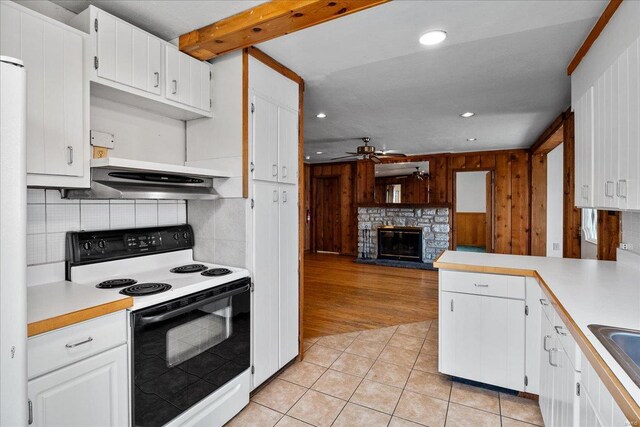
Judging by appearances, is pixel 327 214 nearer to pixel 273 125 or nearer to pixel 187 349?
pixel 273 125

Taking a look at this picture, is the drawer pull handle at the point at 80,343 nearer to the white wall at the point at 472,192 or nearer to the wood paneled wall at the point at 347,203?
the wood paneled wall at the point at 347,203

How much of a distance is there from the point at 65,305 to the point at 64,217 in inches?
27.2

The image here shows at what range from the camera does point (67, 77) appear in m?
1.58

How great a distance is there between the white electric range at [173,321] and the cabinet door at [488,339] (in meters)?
1.48

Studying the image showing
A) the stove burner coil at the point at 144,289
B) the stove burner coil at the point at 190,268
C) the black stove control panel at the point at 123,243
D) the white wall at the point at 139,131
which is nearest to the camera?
the stove burner coil at the point at 144,289

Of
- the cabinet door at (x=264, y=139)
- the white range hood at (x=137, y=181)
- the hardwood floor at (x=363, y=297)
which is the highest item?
the cabinet door at (x=264, y=139)

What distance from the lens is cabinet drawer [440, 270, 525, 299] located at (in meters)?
2.18

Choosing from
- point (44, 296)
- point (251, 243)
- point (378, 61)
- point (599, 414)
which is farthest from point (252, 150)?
point (599, 414)

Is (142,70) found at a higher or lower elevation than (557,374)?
higher

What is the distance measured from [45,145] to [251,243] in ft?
3.86

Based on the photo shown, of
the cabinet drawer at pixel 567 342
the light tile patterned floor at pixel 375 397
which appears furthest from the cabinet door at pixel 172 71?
the cabinet drawer at pixel 567 342

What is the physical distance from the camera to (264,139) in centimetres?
231

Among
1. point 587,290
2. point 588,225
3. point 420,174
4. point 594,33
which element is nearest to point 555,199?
point 588,225

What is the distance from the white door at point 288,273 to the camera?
8.25 feet
